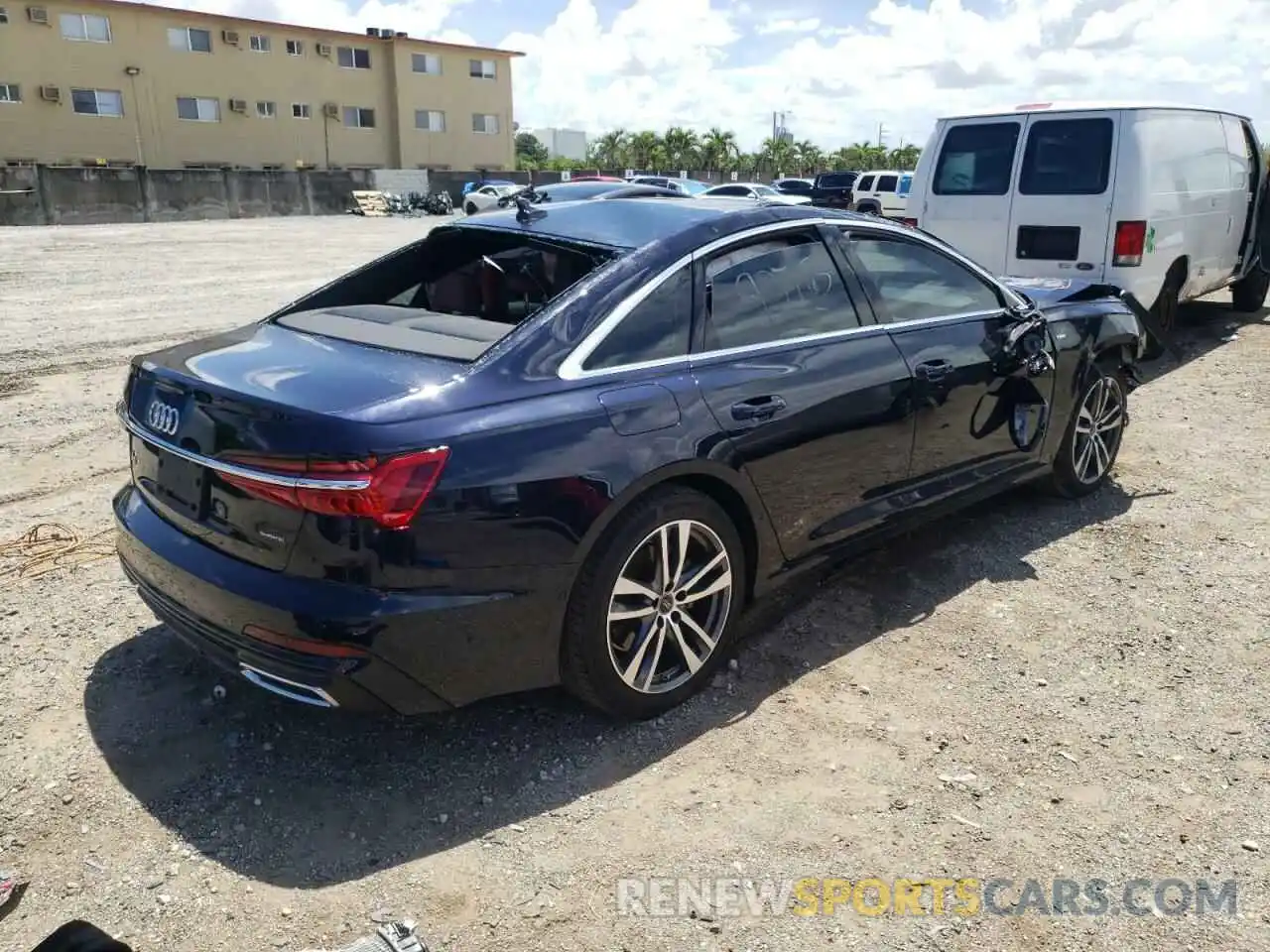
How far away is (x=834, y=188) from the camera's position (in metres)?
32.5

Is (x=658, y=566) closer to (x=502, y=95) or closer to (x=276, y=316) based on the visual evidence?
(x=276, y=316)

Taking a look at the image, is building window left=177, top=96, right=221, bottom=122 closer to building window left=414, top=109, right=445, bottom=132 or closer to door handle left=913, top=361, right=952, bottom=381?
building window left=414, top=109, right=445, bottom=132

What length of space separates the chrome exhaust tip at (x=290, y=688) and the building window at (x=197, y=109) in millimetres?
49892

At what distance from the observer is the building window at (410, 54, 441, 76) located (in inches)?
2080

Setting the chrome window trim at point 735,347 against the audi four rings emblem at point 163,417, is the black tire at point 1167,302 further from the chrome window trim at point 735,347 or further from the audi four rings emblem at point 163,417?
the audi four rings emblem at point 163,417

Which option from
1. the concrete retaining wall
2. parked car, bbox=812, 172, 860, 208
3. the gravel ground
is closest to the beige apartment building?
the concrete retaining wall

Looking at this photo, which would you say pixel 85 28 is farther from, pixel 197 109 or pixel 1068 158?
pixel 1068 158

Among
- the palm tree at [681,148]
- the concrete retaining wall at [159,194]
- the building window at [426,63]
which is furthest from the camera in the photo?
the palm tree at [681,148]

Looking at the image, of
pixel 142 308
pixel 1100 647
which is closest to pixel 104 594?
pixel 1100 647

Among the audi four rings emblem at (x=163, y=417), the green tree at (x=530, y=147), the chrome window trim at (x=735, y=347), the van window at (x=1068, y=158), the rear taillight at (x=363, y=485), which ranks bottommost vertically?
the rear taillight at (x=363, y=485)

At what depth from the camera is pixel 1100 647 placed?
388 centimetres

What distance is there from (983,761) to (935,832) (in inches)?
16.5

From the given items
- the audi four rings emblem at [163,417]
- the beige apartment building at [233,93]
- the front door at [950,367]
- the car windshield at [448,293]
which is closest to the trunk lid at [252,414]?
the audi four rings emblem at [163,417]

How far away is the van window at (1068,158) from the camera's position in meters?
7.73
